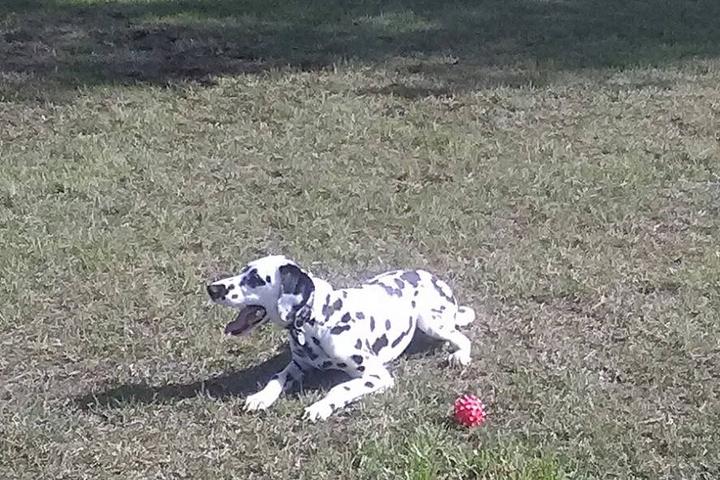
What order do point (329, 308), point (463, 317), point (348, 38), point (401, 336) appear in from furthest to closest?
point (348, 38)
point (463, 317)
point (401, 336)
point (329, 308)

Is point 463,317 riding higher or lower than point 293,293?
lower

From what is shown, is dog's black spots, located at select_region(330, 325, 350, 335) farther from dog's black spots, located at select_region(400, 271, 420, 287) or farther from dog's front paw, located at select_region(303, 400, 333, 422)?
dog's black spots, located at select_region(400, 271, 420, 287)

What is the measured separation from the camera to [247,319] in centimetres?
421

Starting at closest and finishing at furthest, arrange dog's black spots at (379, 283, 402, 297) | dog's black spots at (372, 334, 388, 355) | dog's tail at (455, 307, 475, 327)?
dog's black spots at (372, 334, 388, 355)
dog's black spots at (379, 283, 402, 297)
dog's tail at (455, 307, 475, 327)

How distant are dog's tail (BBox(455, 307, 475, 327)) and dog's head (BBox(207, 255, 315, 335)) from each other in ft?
2.79

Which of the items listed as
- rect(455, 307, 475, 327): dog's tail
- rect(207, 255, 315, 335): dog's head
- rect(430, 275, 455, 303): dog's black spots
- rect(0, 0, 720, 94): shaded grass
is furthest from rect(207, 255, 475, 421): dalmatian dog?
rect(0, 0, 720, 94): shaded grass

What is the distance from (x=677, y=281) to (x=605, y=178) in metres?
1.47

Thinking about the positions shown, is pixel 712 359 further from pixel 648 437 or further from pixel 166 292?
pixel 166 292

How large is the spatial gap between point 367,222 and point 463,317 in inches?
53.8

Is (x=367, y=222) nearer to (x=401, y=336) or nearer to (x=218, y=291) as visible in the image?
(x=401, y=336)

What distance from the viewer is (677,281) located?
17.6ft

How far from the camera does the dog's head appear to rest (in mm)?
4152

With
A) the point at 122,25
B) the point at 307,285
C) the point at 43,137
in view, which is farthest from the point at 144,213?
the point at 122,25

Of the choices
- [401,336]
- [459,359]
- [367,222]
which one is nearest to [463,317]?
[459,359]
